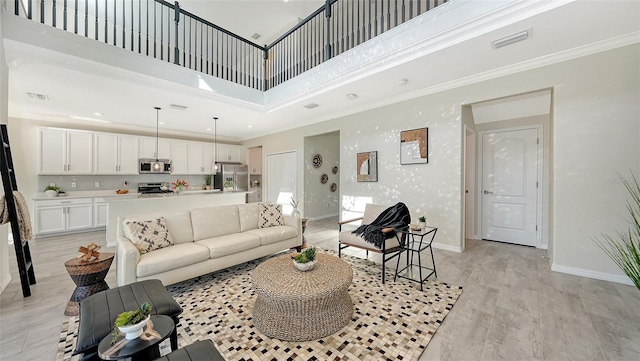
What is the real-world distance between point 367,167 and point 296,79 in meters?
2.19

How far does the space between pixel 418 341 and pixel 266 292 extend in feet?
3.92

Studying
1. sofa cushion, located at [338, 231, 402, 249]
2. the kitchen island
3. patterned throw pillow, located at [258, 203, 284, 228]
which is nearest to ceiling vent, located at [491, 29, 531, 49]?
sofa cushion, located at [338, 231, 402, 249]

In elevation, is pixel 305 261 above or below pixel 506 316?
above

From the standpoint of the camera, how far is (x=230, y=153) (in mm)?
8336

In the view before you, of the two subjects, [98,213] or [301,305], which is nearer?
[301,305]

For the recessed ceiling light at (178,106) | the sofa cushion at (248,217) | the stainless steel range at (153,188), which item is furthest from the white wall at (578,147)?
the stainless steel range at (153,188)

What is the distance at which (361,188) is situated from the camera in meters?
5.16

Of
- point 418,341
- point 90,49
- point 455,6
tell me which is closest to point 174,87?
point 90,49

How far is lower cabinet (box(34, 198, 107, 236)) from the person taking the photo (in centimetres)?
486

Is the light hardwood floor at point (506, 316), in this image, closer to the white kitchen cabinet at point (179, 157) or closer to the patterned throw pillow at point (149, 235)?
the patterned throw pillow at point (149, 235)

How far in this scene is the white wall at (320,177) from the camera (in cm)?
661

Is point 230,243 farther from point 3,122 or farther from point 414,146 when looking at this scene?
point 414,146

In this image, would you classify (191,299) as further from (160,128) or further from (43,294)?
(160,128)

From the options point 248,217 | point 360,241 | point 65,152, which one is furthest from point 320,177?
point 65,152
